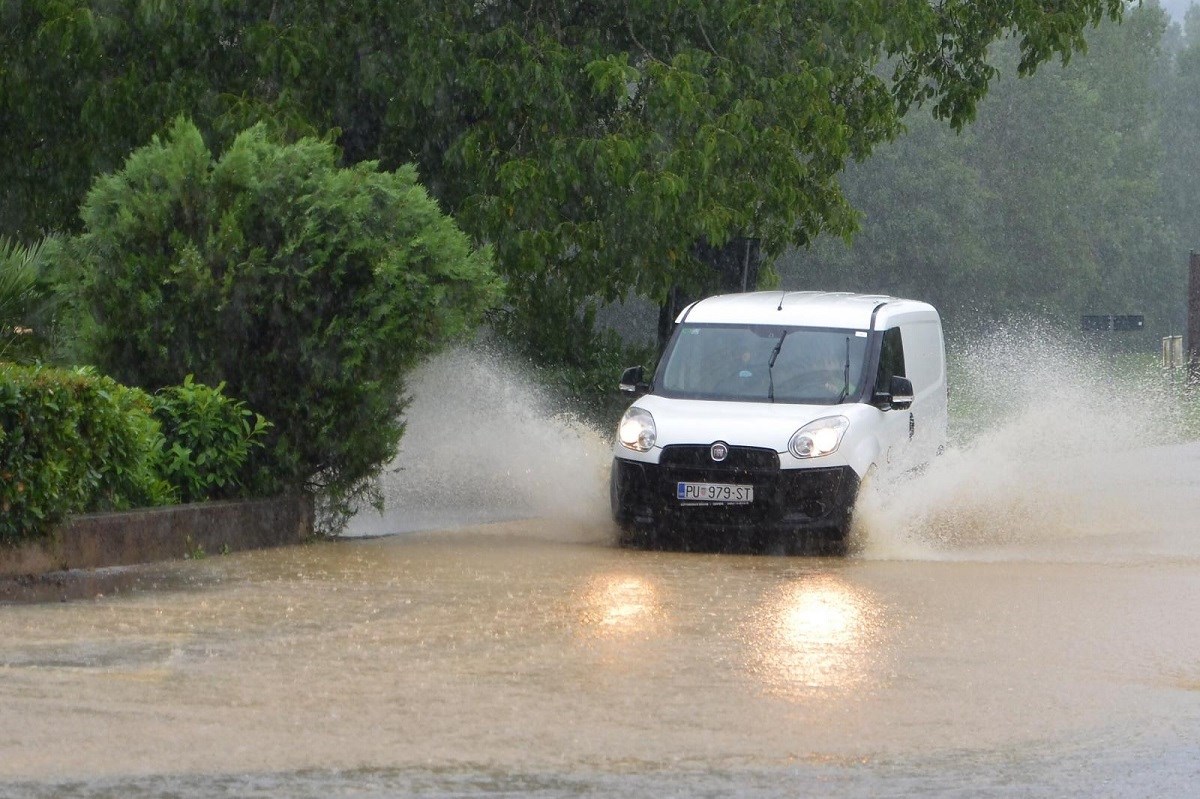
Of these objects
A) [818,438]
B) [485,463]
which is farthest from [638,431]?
[485,463]

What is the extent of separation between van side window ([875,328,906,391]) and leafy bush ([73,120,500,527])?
10.0 feet

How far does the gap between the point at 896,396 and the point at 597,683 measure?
722 centimetres

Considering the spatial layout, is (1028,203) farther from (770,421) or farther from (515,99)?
(770,421)

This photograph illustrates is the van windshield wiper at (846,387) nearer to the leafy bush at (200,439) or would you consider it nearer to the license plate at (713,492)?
the license plate at (713,492)

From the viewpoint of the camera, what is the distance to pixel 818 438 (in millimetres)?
14492

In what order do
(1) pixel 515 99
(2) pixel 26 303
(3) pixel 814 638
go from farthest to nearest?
(1) pixel 515 99, (2) pixel 26 303, (3) pixel 814 638

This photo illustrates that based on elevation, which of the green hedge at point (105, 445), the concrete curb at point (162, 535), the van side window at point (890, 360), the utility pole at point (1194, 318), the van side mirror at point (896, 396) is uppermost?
the utility pole at point (1194, 318)

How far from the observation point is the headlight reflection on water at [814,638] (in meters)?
8.86

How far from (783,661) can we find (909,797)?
8.90 ft

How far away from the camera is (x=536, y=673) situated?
891 cm

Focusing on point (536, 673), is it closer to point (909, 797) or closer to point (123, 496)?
point (909, 797)

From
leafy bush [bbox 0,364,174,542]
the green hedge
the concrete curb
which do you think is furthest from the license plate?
leafy bush [bbox 0,364,174,542]

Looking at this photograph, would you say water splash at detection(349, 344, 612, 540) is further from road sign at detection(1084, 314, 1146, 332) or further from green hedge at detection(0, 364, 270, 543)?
road sign at detection(1084, 314, 1146, 332)

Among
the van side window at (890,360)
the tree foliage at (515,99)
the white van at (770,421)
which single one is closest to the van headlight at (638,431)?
the white van at (770,421)
